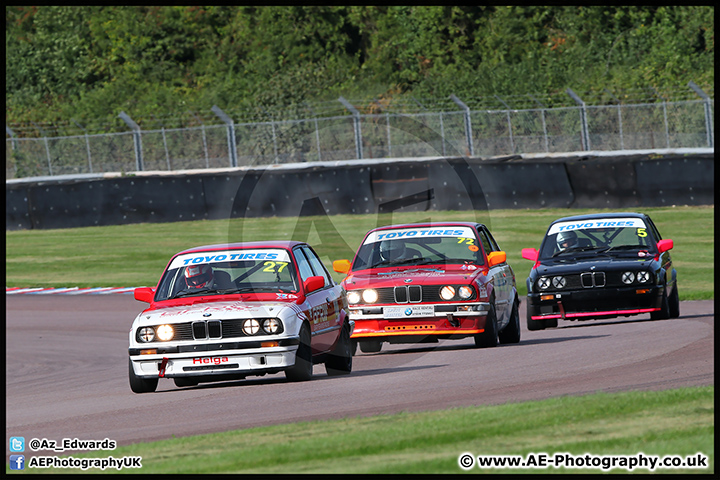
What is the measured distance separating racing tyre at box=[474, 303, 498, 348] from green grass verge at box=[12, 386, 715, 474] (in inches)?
182

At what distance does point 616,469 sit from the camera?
607 cm

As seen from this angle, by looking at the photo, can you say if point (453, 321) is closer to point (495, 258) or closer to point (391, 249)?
point (495, 258)

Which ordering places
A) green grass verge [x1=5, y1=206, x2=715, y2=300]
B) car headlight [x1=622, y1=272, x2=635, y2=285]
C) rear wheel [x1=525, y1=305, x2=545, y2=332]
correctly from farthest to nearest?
green grass verge [x1=5, y1=206, x2=715, y2=300] < rear wheel [x1=525, y1=305, x2=545, y2=332] < car headlight [x1=622, y1=272, x2=635, y2=285]

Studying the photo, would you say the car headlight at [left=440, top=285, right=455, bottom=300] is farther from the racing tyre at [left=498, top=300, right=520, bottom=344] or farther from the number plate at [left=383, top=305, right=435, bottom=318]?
the racing tyre at [left=498, top=300, right=520, bottom=344]

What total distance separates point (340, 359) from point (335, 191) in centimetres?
2053

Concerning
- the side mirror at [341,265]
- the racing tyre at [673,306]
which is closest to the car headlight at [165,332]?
the side mirror at [341,265]

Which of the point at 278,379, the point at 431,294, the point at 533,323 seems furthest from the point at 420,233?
the point at 278,379

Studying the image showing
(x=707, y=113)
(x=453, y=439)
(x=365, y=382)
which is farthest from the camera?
(x=707, y=113)

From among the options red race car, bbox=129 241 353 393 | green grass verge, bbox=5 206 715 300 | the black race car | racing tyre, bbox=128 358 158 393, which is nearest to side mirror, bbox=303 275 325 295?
red race car, bbox=129 241 353 393

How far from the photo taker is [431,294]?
13.0m

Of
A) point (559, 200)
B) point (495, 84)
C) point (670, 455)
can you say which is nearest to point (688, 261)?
point (559, 200)

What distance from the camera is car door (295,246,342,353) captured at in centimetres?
1121
